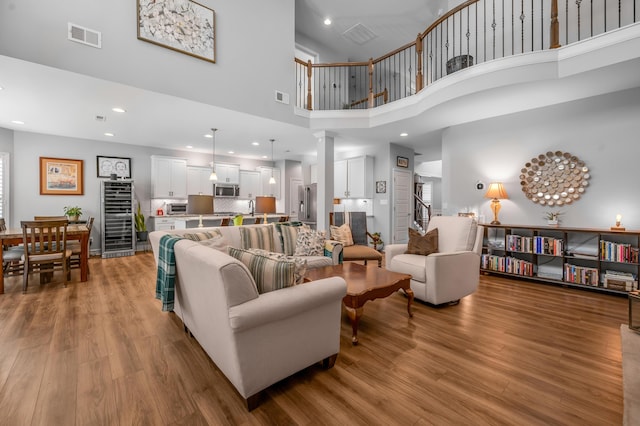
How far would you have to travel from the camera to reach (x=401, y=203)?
7.32 metres

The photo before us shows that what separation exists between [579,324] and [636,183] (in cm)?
250

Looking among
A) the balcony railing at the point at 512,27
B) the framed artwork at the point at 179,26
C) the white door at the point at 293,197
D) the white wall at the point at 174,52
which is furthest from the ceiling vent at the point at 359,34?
the white door at the point at 293,197

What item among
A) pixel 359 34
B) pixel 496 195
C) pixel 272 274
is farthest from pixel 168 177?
pixel 496 195

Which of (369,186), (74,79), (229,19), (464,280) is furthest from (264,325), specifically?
(369,186)

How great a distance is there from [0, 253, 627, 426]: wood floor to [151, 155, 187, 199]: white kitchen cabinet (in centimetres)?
442

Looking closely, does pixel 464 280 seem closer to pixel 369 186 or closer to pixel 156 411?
pixel 156 411

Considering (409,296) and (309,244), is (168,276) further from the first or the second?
(409,296)

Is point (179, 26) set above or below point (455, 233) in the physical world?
above

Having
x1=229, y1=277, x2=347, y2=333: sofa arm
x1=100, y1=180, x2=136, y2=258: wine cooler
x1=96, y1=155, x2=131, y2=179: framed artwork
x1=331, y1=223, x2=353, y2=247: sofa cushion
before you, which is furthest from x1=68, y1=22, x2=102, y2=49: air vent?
x1=96, y1=155, x2=131, y2=179: framed artwork

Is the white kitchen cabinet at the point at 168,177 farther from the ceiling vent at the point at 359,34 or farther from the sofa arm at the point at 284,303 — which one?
the sofa arm at the point at 284,303

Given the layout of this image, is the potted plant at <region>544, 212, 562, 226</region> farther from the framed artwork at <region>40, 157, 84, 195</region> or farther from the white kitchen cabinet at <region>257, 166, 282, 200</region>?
the framed artwork at <region>40, 157, 84, 195</region>

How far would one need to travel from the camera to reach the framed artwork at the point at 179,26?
12.1ft

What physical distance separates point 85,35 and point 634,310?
5990 millimetres

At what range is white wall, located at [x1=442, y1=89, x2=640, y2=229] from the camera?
384 cm
